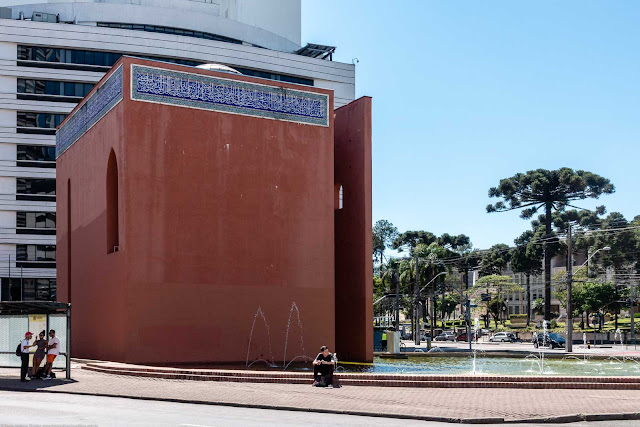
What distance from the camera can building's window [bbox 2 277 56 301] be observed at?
49062mm

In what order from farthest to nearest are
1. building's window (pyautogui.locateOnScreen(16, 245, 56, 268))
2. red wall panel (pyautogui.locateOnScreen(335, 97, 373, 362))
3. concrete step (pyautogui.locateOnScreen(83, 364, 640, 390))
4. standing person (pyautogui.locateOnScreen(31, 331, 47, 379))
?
building's window (pyautogui.locateOnScreen(16, 245, 56, 268)) < red wall panel (pyautogui.locateOnScreen(335, 97, 373, 362)) < standing person (pyautogui.locateOnScreen(31, 331, 47, 379)) < concrete step (pyautogui.locateOnScreen(83, 364, 640, 390))

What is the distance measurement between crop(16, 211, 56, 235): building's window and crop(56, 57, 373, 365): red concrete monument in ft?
89.9

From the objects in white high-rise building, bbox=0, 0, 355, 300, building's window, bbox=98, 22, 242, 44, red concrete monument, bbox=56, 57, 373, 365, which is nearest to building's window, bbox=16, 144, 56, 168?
white high-rise building, bbox=0, 0, 355, 300

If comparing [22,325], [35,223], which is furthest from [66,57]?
[22,325]

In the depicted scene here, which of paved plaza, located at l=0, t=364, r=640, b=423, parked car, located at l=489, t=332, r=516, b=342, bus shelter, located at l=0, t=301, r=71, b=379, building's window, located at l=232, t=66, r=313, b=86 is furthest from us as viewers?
parked car, located at l=489, t=332, r=516, b=342

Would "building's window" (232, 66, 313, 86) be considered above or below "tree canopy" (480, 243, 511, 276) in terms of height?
above

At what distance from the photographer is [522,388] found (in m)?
14.9

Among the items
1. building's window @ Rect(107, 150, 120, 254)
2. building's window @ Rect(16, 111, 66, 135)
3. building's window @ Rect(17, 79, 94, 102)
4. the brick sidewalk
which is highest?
building's window @ Rect(17, 79, 94, 102)

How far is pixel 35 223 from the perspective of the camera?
49406 millimetres

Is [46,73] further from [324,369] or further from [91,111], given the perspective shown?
[324,369]

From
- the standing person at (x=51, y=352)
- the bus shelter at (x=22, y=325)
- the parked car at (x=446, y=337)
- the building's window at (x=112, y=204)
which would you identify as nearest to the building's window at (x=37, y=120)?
the building's window at (x=112, y=204)

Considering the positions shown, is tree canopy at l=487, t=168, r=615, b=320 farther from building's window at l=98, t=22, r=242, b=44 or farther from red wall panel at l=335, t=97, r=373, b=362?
red wall panel at l=335, t=97, r=373, b=362

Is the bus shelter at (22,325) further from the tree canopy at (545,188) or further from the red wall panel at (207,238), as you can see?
the tree canopy at (545,188)

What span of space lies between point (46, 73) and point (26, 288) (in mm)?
13180
